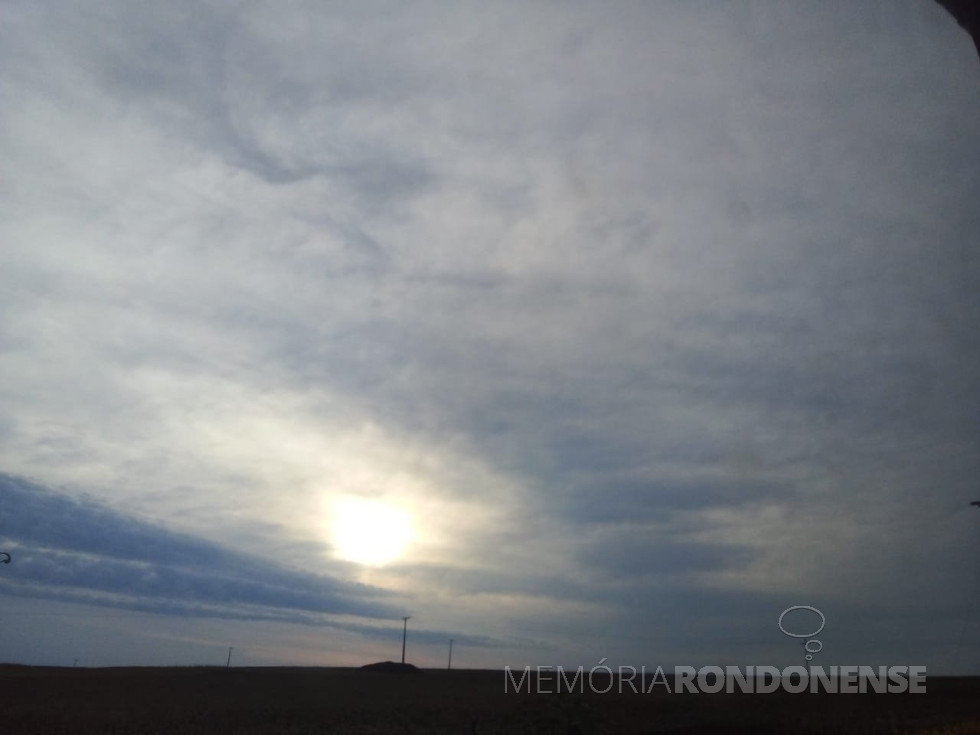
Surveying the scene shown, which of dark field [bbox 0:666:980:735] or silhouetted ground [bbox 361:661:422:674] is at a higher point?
silhouetted ground [bbox 361:661:422:674]

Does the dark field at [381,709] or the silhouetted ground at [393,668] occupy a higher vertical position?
the silhouetted ground at [393,668]

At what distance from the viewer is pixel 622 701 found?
79688mm

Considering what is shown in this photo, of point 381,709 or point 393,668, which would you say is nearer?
point 381,709

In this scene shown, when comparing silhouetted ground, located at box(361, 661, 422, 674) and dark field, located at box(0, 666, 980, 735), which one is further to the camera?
silhouetted ground, located at box(361, 661, 422, 674)

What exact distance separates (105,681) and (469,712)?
180ft

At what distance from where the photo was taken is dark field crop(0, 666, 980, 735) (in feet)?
196

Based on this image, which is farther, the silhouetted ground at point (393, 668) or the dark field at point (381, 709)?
the silhouetted ground at point (393, 668)

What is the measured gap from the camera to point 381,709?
7375cm

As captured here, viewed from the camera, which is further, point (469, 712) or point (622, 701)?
point (622, 701)

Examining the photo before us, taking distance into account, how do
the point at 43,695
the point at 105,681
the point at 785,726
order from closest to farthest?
the point at 785,726, the point at 43,695, the point at 105,681

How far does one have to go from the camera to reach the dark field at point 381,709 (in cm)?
5981

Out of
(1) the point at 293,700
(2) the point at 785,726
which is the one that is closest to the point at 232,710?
(1) the point at 293,700

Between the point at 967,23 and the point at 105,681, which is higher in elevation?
the point at 967,23

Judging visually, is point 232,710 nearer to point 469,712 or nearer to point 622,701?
point 469,712
